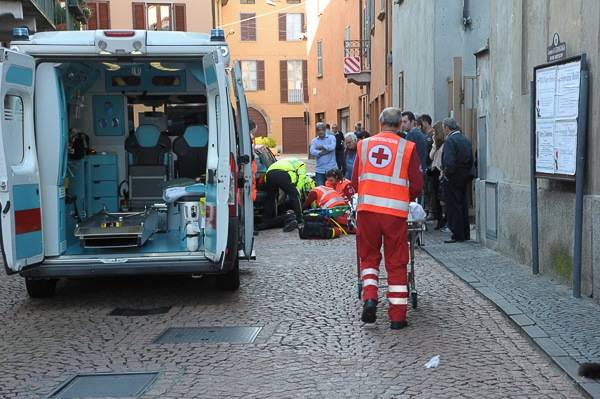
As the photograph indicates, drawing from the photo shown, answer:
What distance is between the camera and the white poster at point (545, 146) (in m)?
7.98

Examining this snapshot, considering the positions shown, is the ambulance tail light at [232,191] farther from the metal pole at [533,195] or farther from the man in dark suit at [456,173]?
the man in dark suit at [456,173]

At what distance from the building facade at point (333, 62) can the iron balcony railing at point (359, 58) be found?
0.14 metres

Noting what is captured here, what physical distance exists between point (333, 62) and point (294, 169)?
23.2m

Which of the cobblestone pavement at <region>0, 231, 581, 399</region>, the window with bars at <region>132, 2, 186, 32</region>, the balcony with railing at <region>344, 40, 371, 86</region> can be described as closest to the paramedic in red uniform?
the cobblestone pavement at <region>0, 231, 581, 399</region>

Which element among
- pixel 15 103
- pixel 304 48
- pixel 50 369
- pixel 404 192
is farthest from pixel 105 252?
pixel 304 48

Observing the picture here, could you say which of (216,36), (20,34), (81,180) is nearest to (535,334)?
(216,36)

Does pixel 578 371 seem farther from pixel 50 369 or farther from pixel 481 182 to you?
pixel 481 182

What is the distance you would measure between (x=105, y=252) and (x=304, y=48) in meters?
45.0

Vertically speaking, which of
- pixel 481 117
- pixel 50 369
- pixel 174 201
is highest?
pixel 481 117

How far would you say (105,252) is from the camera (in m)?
7.90

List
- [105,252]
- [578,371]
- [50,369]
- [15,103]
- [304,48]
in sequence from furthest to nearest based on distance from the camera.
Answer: [304,48] → [105,252] → [15,103] → [50,369] → [578,371]

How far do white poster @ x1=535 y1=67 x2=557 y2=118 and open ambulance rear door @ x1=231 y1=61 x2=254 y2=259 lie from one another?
281 centimetres

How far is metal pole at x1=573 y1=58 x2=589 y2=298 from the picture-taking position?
721 cm

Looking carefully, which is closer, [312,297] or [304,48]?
[312,297]
